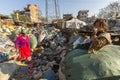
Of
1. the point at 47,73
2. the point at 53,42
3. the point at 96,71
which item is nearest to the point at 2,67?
the point at 47,73

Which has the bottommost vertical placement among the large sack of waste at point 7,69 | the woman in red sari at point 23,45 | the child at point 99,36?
the large sack of waste at point 7,69

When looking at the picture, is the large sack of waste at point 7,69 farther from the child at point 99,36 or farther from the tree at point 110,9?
the tree at point 110,9

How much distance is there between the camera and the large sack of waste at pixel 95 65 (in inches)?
241

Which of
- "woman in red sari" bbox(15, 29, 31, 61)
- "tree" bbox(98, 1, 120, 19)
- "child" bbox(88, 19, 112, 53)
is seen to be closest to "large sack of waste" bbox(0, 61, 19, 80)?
"woman in red sari" bbox(15, 29, 31, 61)

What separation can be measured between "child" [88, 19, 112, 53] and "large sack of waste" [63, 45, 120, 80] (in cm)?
13

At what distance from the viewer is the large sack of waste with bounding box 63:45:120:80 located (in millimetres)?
6116

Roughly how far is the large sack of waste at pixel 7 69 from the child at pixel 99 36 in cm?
259

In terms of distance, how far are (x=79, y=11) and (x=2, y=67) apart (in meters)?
23.6

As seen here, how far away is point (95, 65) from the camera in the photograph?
627 cm

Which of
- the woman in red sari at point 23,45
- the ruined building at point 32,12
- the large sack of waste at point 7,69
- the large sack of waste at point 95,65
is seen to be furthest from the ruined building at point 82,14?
the large sack of waste at point 95,65

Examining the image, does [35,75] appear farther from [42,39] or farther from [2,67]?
[42,39]

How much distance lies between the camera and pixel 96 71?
616 cm

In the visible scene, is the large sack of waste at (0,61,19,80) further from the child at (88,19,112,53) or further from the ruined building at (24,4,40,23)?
the ruined building at (24,4,40,23)

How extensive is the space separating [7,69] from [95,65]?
3234 millimetres
